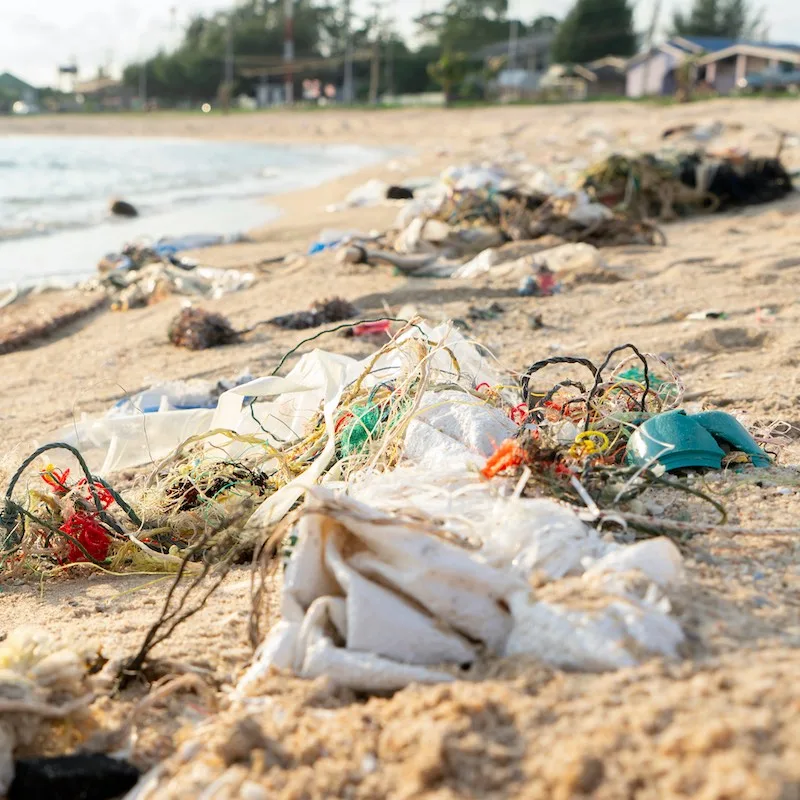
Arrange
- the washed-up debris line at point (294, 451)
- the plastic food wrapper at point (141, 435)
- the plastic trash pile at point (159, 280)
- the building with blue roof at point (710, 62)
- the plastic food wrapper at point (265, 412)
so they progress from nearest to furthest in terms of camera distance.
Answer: the washed-up debris line at point (294, 451) < the plastic food wrapper at point (265, 412) < the plastic food wrapper at point (141, 435) < the plastic trash pile at point (159, 280) < the building with blue roof at point (710, 62)

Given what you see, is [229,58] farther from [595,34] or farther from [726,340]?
[726,340]

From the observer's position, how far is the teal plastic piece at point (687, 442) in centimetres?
278

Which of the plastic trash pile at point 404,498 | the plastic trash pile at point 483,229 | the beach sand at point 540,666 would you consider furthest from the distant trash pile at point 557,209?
the plastic trash pile at point 404,498

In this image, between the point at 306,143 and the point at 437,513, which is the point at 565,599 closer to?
the point at 437,513

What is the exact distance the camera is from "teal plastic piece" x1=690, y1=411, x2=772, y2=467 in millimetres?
2959

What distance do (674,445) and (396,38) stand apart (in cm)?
7725

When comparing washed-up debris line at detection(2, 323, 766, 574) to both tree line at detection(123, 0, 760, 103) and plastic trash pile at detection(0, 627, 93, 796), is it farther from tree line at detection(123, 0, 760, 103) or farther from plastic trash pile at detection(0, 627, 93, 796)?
tree line at detection(123, 0, 760, 103)

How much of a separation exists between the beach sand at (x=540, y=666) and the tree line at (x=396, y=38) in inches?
→ 2158

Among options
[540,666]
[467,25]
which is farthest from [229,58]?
[540,666]

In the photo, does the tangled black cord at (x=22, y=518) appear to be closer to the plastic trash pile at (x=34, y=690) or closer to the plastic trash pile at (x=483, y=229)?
the plastic trash pile at (x=34, y=690)

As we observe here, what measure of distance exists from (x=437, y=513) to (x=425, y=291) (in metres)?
4.85

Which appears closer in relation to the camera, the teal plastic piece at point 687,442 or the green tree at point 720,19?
the teal plastic piece at point 687,442

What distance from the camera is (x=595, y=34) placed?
61.2 m

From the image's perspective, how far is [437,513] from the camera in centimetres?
216
